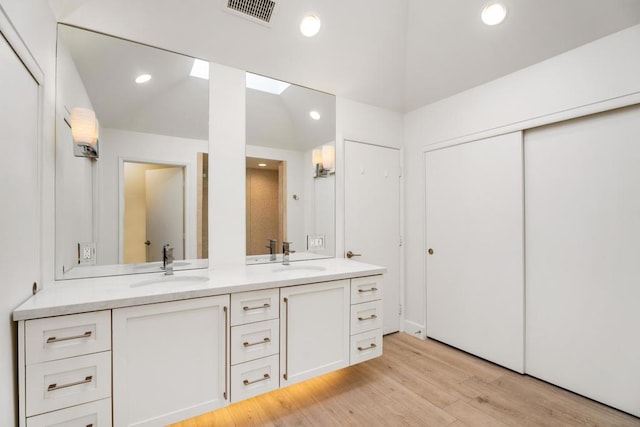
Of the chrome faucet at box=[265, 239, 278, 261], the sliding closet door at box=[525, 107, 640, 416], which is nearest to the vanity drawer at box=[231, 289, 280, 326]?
the chrome faucet at box=[265, 239, 278, 261]

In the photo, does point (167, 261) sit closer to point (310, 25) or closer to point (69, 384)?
point (69, 384)

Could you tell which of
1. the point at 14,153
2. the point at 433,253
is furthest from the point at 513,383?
the point at 14,153

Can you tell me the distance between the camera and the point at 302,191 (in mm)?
2547

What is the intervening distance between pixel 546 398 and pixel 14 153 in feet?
10.6

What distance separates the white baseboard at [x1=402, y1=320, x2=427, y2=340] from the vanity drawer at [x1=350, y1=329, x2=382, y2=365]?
37.7 inches

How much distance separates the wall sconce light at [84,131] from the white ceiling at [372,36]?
21.0 inches

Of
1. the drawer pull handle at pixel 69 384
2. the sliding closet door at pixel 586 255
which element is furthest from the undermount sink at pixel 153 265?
the sliding closet door at pixel 586 255

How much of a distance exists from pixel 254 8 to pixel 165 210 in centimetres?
152

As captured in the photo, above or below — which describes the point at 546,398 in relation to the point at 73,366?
below

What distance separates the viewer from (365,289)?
2.12 m

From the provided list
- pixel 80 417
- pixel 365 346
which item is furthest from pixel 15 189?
pixel 365 346

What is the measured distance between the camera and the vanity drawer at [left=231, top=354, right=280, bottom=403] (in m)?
1.57

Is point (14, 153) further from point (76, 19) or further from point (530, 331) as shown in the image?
point (530, 331)

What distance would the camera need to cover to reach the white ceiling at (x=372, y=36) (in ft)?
5.83
